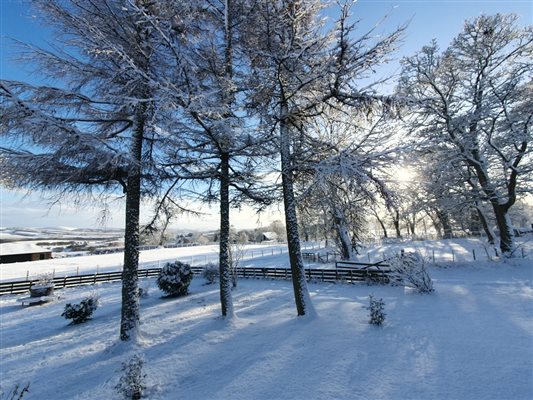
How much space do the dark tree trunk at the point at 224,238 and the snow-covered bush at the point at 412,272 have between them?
7349 mm

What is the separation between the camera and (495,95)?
542 inches

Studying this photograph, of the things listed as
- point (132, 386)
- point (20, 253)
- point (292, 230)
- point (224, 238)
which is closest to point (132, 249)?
point (224, 238)

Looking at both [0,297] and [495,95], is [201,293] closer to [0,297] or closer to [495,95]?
[0,297]

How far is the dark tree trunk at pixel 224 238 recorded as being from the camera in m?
9.08

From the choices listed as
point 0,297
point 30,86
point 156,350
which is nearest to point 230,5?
point 30,86

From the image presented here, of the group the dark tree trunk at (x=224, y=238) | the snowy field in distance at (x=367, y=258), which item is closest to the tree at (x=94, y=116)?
the dark tree trunk at (x=224, y=238)

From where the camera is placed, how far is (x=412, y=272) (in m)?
10.8

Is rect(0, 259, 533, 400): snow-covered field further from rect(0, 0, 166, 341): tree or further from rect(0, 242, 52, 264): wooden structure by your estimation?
rect(0, 242, 52, 264): wooden structure

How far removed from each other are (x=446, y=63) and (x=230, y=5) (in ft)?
43.6

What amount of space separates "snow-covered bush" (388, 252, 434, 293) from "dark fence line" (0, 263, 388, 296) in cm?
134

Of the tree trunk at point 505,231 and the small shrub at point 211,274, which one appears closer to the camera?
the tree trunk at point 505,231

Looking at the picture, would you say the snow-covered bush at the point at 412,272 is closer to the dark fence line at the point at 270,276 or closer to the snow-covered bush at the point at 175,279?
the dark fence line at the point at 270,276

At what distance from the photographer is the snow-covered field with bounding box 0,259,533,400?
4672 millimetres

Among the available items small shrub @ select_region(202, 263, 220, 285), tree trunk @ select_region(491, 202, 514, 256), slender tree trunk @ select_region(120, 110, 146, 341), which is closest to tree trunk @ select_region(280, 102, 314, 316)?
slender tree trunk @ select_region(120, 110, 146, 341)
